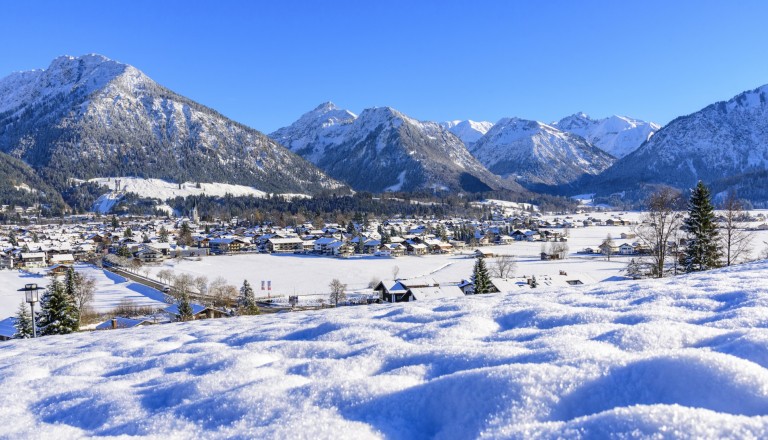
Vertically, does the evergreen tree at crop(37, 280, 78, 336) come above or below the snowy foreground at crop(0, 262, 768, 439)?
below

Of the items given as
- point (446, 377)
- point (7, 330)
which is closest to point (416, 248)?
point (7, 330)

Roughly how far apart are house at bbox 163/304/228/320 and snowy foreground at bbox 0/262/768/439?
22.4 meters

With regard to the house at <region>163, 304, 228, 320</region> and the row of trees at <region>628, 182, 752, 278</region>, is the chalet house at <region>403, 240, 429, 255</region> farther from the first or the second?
the row of trees at <region>628, 182, 752, 278</region>

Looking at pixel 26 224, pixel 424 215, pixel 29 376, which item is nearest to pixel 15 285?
pixel 29 376

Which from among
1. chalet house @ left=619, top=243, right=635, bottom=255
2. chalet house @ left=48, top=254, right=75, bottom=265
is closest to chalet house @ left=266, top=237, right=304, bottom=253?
chalet house @ left=48, top=254, right=75, bottom=265

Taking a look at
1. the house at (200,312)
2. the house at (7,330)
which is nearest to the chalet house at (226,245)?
the house at (200,312)

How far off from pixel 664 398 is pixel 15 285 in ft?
225

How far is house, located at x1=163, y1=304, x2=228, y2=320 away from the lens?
106 ft

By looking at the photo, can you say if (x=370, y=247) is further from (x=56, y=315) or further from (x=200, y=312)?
(x=56, y=315)

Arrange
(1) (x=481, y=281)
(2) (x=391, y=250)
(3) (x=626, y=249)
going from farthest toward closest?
(2) (x=391, y=250) → (3) (x=626, y=249) → (1) (x=481, y=281)

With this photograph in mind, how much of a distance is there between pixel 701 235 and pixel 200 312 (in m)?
30.5

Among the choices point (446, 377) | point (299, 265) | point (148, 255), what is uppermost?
point (446, 377)

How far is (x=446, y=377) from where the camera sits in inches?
203

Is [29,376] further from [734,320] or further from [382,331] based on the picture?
[734,320]
